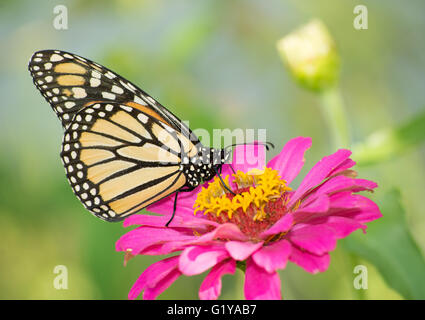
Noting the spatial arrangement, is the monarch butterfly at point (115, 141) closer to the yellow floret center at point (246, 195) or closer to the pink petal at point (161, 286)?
the yellow floret center at point (246, 195)

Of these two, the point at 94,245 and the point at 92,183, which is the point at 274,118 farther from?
the point at 92,183

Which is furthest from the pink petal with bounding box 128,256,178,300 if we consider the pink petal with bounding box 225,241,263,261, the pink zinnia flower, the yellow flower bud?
the yellow flower bud

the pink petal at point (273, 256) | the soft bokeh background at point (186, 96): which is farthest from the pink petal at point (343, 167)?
the soft bokeh background at point (186, 96)

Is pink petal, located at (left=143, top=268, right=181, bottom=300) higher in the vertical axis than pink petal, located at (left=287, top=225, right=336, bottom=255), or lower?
lower

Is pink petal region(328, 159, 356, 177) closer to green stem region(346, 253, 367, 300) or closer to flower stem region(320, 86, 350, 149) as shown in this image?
green stem region(346, 253, 367, 300)

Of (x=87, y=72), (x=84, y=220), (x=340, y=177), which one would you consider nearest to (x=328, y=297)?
(x=340, y=177)

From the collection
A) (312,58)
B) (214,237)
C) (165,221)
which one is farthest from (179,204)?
(312,58)
